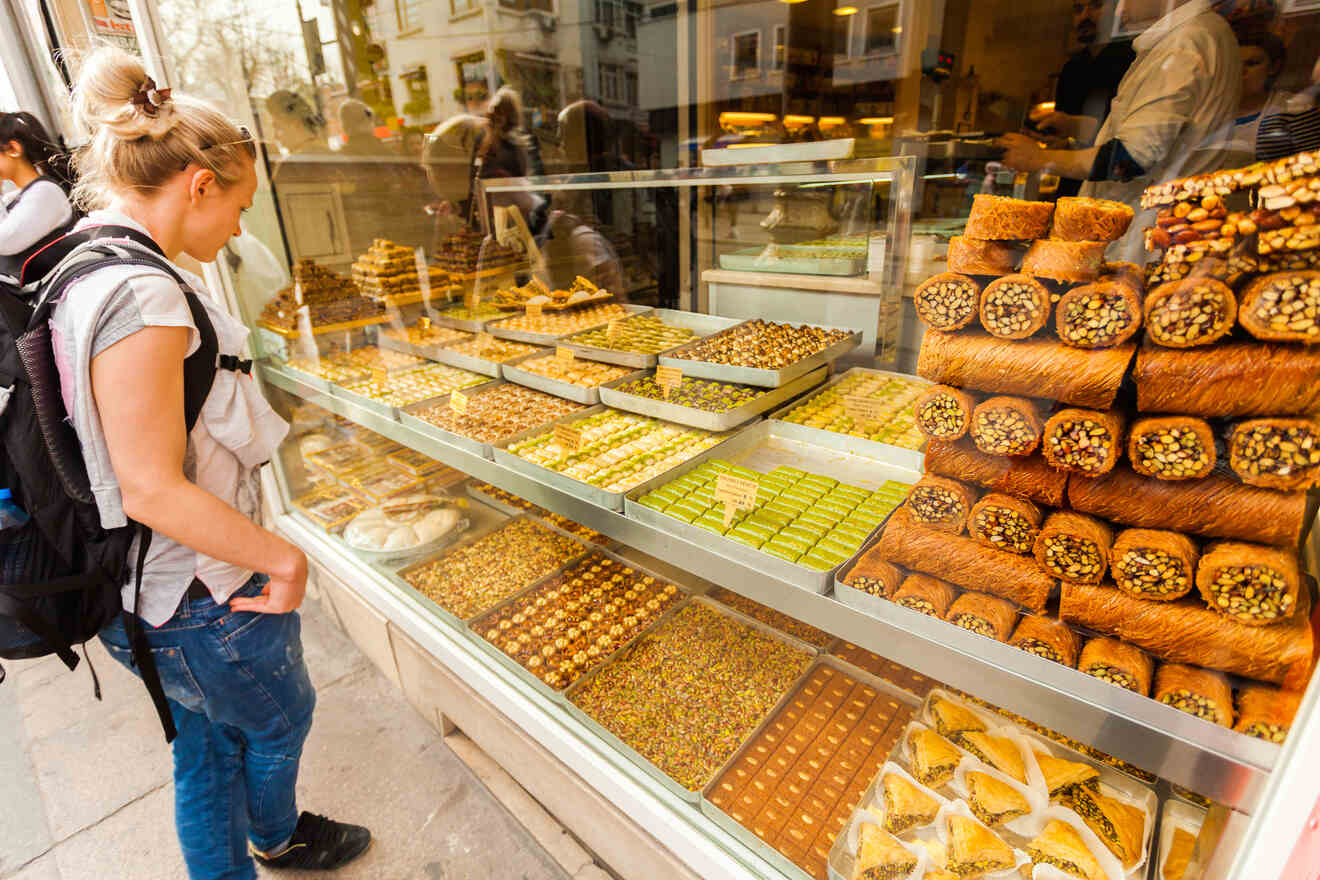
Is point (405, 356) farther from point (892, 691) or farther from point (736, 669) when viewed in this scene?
point (892, 691)

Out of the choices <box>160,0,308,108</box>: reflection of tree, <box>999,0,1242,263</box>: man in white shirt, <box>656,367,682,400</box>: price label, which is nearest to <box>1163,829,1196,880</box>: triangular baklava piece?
<box>999,0,1242,263</box>: man in white shirt

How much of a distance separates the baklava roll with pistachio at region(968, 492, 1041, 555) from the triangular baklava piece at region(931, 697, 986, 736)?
0.79 m

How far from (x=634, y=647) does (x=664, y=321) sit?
1.72 meters


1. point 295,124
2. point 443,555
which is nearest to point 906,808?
point 443,555

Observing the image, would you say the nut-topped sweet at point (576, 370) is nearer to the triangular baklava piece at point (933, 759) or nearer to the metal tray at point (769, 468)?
the metal tray at point (769, 468)

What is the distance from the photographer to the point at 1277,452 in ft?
2.90

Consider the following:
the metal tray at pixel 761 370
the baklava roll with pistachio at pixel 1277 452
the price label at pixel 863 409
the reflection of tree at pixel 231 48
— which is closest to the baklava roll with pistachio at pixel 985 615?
the baklava roll with pistachio at pixel 1277 452

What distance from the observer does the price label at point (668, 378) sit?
2516mm

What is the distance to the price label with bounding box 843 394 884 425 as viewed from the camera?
2.33 m

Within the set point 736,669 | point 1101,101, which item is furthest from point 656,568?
point 1101,101

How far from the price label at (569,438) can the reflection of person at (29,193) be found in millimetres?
3136

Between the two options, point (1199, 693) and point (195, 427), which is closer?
point (1199, 693)

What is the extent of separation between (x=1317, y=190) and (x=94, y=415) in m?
2.28

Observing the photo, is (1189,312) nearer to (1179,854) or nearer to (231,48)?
(1179,854)
